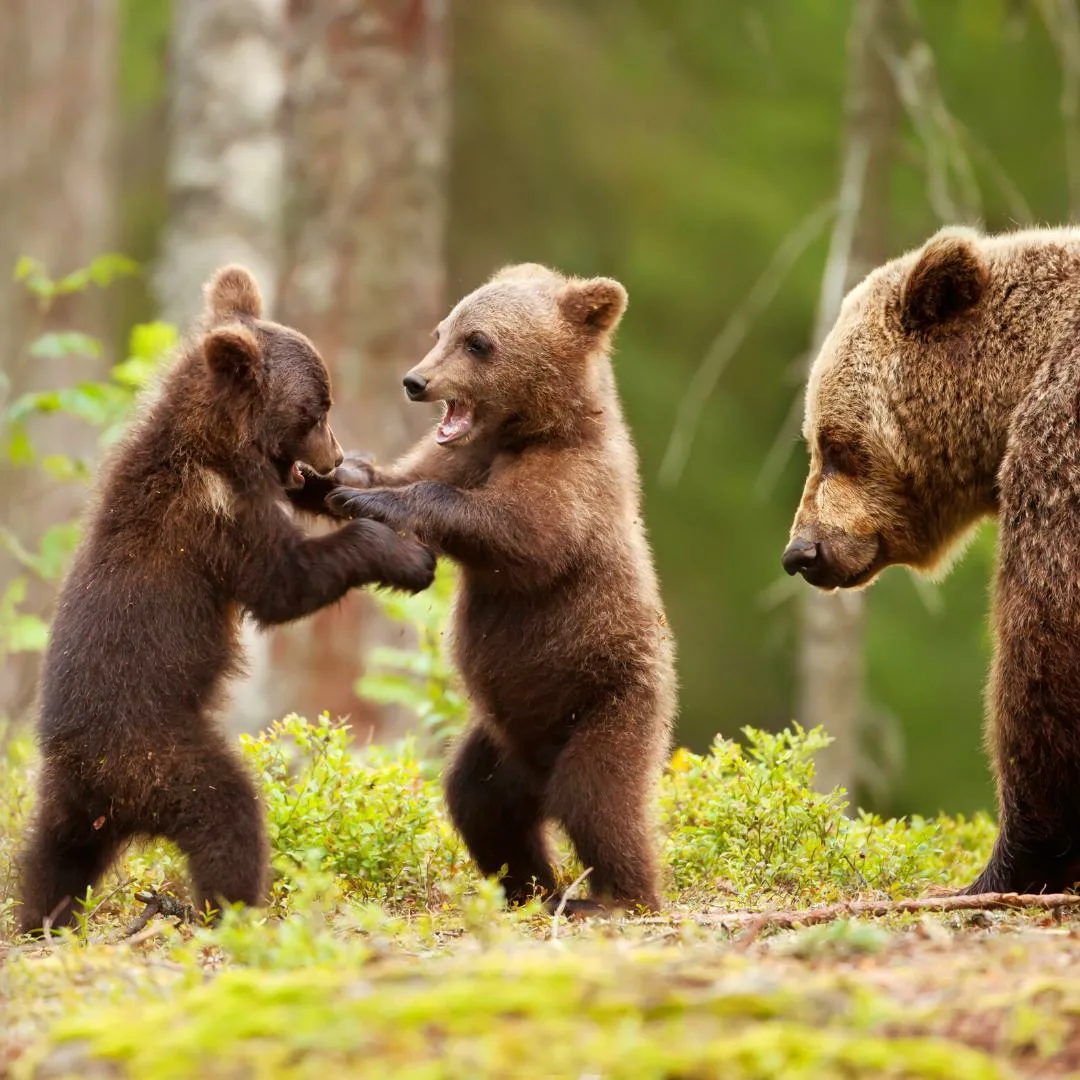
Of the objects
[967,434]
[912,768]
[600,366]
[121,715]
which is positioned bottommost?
[912,768]

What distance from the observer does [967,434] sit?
6367 millimetres

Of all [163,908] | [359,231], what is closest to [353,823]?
[163,908]

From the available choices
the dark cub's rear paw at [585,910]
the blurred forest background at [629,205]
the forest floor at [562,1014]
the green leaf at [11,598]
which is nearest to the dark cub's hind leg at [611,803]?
the dark cub's rear paw at [585,910]

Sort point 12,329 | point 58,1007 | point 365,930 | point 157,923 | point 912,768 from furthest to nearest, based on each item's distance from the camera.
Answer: point 912,768, point 12,329, point 365,930, point 157,923, point 58,1007

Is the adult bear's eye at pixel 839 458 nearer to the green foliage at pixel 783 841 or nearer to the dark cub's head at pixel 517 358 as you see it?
the dark cub's head at pixel 517 358

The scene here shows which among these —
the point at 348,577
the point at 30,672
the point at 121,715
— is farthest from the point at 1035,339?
the point at 30,672

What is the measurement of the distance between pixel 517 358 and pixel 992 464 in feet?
6.43

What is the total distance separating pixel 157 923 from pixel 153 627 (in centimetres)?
137

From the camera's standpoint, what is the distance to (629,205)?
21.7 meters

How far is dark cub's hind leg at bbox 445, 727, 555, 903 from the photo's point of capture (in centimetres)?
681

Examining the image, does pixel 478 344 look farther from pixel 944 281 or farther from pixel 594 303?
pixel 944 281

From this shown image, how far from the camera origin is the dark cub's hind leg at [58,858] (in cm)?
588

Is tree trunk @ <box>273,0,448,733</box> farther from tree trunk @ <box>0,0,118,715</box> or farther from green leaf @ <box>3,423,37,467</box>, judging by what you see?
tree trunk @ <box>0,0,118,715</box>

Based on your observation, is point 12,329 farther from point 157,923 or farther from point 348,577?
point 157,923
